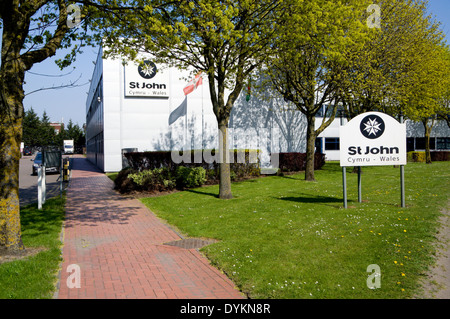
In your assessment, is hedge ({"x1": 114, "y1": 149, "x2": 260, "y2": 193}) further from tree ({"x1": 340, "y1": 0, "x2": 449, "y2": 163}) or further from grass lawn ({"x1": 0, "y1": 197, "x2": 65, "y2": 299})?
tree ({"x1": 340, "y1": 0, "x2": 449, "y2": 163})

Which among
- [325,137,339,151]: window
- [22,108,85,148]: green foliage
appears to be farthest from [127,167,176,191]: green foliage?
[22,108,85,148]: green foliage

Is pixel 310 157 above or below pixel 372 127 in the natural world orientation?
below

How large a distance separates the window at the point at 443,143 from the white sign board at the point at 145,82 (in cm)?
3287

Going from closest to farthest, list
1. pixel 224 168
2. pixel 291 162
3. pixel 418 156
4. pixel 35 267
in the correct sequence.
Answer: pixel 35 267 < pixel 224 168 < pixel 291 162 < pixel 418 156

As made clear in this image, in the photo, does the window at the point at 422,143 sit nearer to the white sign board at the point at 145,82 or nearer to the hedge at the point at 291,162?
the hedge at the point at 291,162

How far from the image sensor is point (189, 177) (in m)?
15.5

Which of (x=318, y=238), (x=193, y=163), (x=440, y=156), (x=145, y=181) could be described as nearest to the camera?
(x=318, y=238)

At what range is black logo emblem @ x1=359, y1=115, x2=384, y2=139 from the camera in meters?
9.27

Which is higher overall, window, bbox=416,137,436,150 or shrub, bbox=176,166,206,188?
window, bbox=416,137,436,150

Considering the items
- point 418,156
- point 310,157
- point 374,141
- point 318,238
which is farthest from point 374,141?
point 418,156

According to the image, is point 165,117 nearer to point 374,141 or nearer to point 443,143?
point 374,141

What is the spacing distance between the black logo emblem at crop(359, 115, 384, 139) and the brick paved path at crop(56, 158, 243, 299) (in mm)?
5644

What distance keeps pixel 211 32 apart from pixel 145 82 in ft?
52.1

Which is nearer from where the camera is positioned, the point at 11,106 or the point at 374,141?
the point at 11,106
